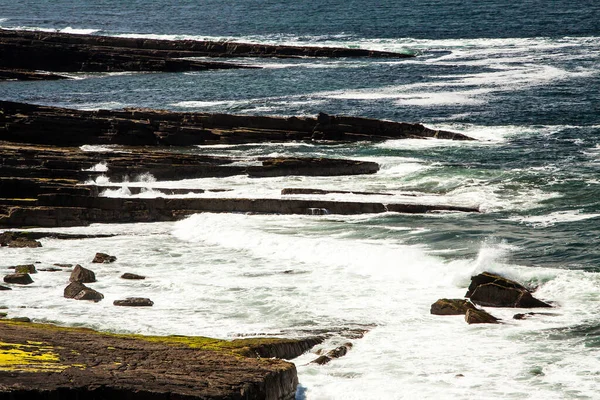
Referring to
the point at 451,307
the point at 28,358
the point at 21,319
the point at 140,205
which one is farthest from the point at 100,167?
the point at 28,358

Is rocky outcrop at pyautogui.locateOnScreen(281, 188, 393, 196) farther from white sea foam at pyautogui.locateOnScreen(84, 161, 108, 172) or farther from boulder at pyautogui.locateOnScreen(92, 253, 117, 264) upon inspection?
boulder at pyautogui.locateOnScreen(92, 253, 117, 264)

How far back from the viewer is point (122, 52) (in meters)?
91.7

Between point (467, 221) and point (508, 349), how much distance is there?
13656mm

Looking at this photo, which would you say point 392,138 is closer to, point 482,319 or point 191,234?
point 191,234

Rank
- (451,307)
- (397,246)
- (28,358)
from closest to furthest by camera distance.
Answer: (28,358) < (451,307) < (397,246)

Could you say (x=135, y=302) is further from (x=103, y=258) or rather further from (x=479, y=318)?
(x=479, y=318)

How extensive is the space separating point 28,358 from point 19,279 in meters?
11.8

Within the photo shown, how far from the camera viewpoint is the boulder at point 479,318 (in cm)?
2311

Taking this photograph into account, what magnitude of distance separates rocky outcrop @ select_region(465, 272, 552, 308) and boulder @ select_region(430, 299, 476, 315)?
2.42 feet

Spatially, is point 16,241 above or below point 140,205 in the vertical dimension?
below

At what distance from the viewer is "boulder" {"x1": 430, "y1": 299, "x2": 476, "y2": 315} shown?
2386cm

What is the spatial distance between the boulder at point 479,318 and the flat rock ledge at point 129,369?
579 cm

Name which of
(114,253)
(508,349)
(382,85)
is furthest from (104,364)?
(382,85)

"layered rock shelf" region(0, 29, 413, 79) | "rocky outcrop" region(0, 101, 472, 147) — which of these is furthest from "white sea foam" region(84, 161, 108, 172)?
"layered rock shelf" region(0, 29, 413, 79)
